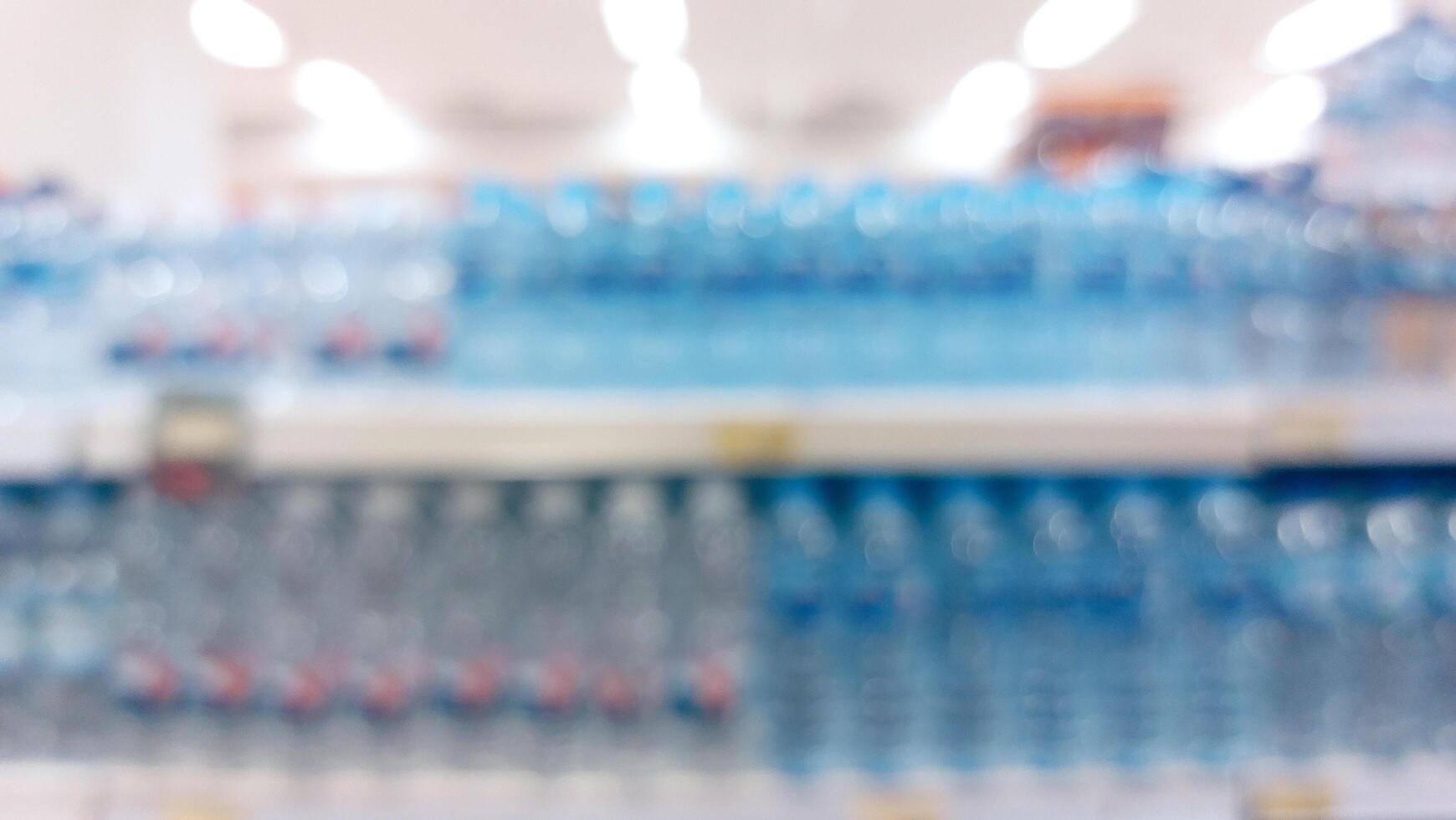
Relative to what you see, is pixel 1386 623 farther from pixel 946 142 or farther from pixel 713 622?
pixel 946 142

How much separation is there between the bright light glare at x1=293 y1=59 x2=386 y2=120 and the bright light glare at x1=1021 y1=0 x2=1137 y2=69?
4.41m

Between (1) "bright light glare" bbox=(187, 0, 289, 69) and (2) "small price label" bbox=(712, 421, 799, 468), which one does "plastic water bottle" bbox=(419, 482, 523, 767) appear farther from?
(1) "bright light glare" bbox=(187, 0, 289, 69)

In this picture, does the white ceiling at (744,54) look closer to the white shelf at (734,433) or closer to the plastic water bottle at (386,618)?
the white shelf at (734,433)

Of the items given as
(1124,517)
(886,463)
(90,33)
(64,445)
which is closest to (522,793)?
(886,463)

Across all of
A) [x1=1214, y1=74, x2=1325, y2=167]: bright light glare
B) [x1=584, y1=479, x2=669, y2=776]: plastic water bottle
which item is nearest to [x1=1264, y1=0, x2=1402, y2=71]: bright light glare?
[x1=1214, y1=74, x2=1325, y2=167]: bright light glare

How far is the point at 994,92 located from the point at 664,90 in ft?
8.19

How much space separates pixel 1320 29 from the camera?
535 cm

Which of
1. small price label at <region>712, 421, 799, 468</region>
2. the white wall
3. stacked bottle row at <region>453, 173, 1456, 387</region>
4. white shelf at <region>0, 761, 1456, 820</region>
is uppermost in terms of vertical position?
the white wall

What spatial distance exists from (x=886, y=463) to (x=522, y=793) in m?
0.64

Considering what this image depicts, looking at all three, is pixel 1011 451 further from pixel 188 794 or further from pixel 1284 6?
pixel 1284 6

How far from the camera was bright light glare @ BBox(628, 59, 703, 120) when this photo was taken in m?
5.96

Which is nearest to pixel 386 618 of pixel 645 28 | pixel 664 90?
pixel 645 28

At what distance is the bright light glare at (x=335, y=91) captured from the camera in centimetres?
580

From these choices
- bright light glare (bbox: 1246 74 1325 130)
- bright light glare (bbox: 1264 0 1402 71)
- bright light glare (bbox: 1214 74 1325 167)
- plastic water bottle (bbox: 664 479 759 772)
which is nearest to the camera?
plastic water bottle (bbox: 664 479 759 772)
